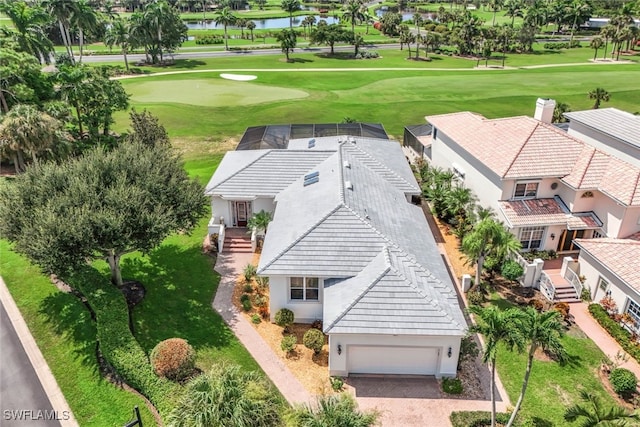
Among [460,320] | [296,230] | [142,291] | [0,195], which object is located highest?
[0,195]

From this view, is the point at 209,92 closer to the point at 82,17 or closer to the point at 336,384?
the point at 82,17

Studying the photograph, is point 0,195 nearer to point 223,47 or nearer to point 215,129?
point 215,129

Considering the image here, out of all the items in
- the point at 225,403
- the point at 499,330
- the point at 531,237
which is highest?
the point at 499,330

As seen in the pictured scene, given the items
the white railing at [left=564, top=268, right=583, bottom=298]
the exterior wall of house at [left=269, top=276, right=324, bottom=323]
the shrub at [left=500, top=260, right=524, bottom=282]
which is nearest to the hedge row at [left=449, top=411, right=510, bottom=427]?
the exterior wall of house at [left=269, top=276, right=324, bottom=323]

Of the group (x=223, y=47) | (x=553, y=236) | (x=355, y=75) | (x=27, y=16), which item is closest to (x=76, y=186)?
(x=553, y=236)

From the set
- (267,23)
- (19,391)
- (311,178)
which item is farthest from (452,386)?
(267,23)

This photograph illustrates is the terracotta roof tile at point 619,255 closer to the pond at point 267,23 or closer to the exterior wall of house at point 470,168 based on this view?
the exterior wall of house at point 470,168
